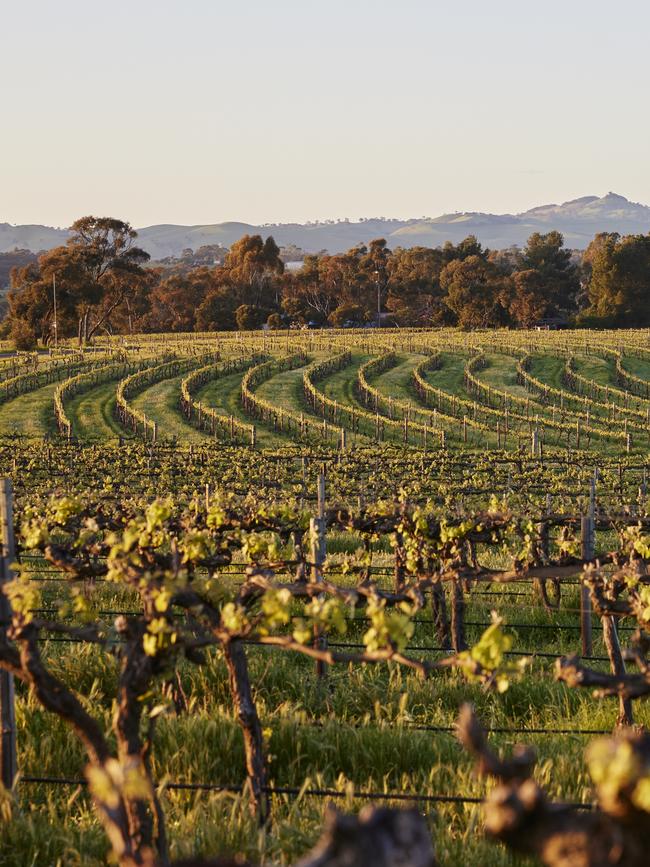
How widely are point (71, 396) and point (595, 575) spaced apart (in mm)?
52900

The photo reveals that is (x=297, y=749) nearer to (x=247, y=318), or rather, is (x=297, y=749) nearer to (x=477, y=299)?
(x=477, y=299)

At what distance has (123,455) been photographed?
3691cm

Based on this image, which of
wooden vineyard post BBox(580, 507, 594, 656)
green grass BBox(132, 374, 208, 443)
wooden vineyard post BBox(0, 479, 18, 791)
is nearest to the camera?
wooden vineyard post BBox(0, 479, 18, 791)

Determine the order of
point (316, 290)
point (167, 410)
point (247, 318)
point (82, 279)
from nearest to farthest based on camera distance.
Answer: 1. point (167, 410)
2. point (82, 279)
3. point (247, 318)
4. point (316, 290)

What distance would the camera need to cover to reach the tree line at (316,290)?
290 ft

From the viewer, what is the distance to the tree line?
3477 inches

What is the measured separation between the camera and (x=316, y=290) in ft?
373

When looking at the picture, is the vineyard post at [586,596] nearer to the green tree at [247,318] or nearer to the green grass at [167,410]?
the green grass at [167,410]

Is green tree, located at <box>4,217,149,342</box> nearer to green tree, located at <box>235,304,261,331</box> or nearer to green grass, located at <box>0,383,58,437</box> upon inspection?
green tree, located at <box>235,304,261,331</box>

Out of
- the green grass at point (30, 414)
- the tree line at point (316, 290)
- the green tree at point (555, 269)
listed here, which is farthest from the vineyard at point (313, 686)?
the green tree at point (555, 269)

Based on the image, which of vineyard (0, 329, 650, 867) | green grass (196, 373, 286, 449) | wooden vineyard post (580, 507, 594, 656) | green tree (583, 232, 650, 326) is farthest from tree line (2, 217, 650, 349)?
wooden vineyard post (580, 507, 594, 656)

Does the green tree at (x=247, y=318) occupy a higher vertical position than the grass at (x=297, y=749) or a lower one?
higher

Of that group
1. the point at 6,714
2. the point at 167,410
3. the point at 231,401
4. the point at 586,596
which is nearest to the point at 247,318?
the point at 231,401

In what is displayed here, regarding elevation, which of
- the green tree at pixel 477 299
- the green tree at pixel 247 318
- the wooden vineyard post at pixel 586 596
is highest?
the green tree at pixel 477 299
